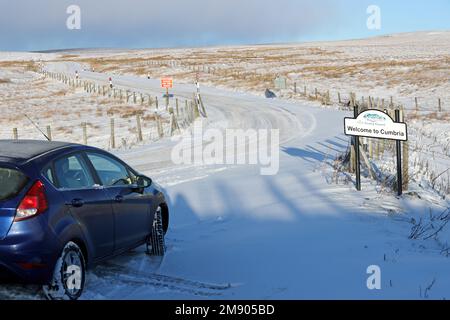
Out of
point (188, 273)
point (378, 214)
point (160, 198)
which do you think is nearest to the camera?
point (188, 273)

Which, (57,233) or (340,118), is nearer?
(57,233)

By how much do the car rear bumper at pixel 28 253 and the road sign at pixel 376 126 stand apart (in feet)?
23.8

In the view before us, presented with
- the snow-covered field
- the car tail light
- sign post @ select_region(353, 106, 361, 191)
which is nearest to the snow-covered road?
the snow-covered field

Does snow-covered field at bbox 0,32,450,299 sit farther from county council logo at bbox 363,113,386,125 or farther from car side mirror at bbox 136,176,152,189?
county council logo at bbox 363,113,386,125

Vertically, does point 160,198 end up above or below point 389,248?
above

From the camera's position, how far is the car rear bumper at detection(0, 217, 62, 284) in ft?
15.7

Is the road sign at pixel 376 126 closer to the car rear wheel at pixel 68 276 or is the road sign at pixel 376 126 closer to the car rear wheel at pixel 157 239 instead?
the car rear wheel at pixel 157 239

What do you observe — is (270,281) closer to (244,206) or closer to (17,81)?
(244,206)

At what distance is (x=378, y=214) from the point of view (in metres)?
9.34

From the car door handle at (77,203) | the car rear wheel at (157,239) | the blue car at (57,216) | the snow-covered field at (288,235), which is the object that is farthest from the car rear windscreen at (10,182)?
the car rear wheel at (157,239)

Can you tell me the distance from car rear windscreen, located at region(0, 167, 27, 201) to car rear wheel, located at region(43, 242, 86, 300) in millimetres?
639

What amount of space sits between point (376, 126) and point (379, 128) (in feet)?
0.23

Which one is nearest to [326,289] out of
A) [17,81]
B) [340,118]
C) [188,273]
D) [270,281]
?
[270,281]

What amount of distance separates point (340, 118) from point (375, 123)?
16594mm
